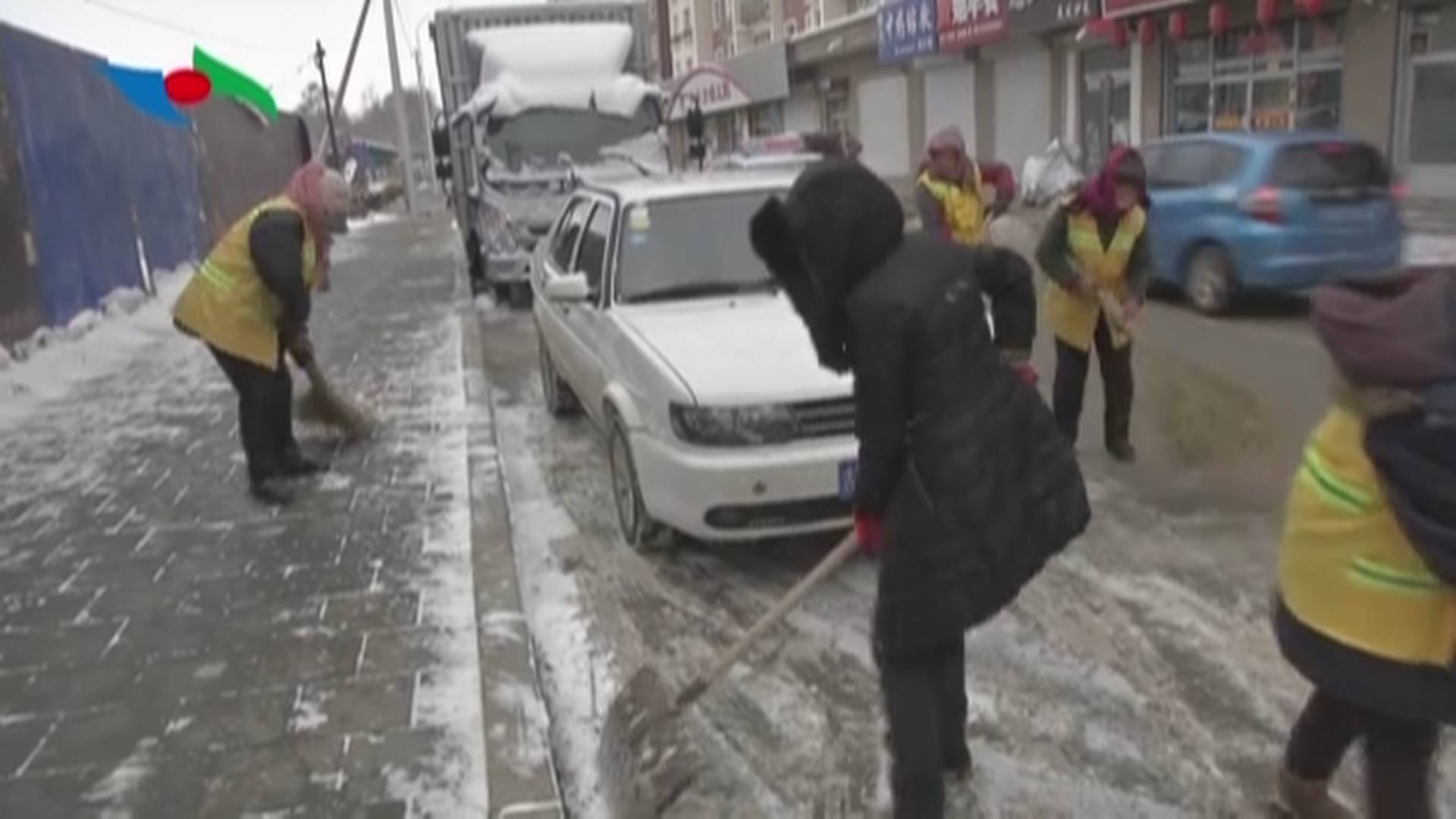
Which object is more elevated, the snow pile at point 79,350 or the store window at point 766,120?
the store window at point 766,120

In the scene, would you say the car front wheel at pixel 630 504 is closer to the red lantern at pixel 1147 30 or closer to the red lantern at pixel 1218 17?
the red lantern at pixel 1218 17

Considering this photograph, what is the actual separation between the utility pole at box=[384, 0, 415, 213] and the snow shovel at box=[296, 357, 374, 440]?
2872 cm

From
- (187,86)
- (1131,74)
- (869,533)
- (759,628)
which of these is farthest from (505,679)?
(1131,74)

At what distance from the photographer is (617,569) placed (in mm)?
5305

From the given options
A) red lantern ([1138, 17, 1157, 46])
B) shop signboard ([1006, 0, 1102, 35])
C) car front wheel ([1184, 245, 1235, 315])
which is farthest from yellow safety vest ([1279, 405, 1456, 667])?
shop signboard ([1006, 0, 1102, 35])

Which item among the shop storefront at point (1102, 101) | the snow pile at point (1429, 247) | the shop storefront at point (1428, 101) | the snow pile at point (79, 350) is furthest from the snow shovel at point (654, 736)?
the shop storefront at point (1102, 101)

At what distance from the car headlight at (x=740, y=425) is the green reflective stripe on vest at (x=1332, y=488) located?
241 cm

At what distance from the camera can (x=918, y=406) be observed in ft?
9.36

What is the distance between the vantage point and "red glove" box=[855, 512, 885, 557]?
9.87ft

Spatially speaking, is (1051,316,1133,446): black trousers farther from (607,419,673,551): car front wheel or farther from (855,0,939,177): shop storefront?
(855,0,939,177): shop storefront

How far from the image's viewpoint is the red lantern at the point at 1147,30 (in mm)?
20969

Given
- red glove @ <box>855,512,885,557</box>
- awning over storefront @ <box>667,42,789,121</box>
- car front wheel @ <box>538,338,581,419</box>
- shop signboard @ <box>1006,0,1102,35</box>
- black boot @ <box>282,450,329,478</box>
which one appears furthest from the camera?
awning over storefront @ <box>667,42,789,121</box>

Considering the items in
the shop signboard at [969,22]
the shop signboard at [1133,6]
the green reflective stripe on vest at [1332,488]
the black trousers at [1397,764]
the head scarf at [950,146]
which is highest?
the shop signboard at [969,22]

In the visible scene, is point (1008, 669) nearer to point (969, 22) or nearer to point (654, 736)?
point (654, 736)
